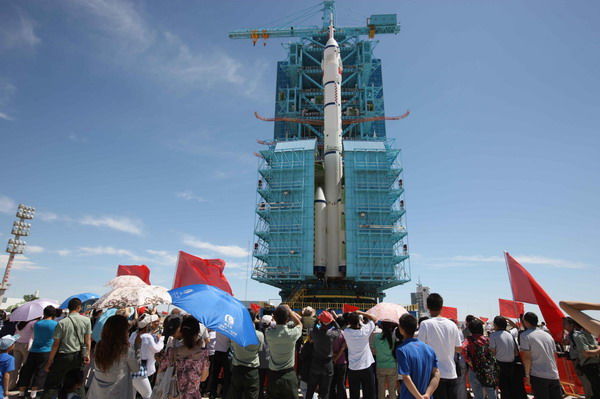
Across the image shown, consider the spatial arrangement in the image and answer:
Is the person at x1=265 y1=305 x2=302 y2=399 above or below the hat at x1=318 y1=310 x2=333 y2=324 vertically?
below

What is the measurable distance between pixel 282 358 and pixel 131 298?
423cm

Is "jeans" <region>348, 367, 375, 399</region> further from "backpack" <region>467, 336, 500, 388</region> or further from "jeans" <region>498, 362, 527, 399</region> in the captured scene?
"jeans" <region>498, 362, 527, 399</region>

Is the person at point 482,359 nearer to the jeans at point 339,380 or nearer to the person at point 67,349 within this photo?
the jeans at point 339,380

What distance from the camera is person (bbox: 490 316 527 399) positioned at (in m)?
6.39

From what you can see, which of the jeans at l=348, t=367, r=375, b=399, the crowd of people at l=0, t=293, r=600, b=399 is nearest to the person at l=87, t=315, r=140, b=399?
the crowd of people at l=0, t=293, r=600, b=399

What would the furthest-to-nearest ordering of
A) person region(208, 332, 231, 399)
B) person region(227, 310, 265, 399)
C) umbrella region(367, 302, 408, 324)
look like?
person region(208, 332, 231, 399) < umbrella region(367, 302, 408, 324) < person region(227, 310, 265, 399)

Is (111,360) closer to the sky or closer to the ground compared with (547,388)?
closer to the sky

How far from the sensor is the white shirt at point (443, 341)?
520 cm

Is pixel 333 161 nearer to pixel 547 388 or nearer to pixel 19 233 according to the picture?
pixel 547 388

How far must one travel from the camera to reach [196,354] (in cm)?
489

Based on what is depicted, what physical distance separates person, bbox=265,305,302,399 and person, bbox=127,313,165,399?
2246 millimetres

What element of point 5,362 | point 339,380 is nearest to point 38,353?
point 5,362

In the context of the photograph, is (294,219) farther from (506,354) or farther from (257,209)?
(506,354)

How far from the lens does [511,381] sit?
6.46 meters
